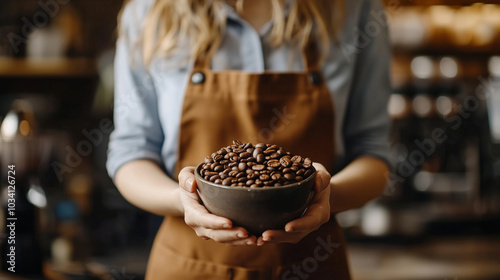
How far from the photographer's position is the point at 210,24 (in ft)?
3.35

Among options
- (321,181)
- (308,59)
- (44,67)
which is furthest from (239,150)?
(44,67)

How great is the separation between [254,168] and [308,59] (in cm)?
40

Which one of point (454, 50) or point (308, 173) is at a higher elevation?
point (308, 173)

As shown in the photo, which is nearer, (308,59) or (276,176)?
(276,176)

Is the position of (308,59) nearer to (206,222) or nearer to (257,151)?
(257,151)

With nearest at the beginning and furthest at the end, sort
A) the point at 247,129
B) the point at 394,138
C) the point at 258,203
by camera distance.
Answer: the point at 258,203
the point at 247,129
the point at 394,138

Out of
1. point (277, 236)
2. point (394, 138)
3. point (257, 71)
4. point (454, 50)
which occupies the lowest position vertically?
point (394, 138)

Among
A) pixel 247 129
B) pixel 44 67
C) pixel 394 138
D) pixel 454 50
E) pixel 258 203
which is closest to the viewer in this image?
pixel 258 203

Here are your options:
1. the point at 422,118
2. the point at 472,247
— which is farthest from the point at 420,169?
the point at 472,247

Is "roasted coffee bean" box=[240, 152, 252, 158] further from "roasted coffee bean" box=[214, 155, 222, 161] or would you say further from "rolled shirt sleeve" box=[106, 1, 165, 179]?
"rolled shirt sleeve" box=[106, 1, 165, 179]

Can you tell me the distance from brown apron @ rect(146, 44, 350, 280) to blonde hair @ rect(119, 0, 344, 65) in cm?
6

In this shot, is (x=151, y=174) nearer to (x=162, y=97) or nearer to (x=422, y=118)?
(x=162, y=97)

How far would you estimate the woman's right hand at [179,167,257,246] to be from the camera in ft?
2.16

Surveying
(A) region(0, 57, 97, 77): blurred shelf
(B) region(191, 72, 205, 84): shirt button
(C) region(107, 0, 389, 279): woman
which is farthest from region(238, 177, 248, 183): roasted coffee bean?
(A) region(0, 57, 97, 77): blurred shelf
